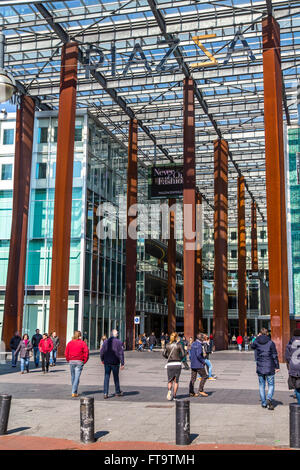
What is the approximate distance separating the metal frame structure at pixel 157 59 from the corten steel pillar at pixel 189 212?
1.78 meters

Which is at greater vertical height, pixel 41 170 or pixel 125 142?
pixel 125 142

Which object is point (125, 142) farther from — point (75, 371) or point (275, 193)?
point (75, 371)

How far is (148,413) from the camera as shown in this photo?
10.7m

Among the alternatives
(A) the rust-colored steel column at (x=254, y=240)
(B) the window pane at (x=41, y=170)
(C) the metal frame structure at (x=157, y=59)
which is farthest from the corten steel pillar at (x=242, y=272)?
(B) the window pane at (x=41, y=170)

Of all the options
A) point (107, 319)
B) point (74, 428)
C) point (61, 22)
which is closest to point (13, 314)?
point (107, 319)

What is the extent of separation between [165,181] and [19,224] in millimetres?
10246

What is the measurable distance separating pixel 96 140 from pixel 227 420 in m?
33.5

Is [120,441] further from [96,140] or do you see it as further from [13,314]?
[96,140]

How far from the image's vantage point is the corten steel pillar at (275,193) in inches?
1066

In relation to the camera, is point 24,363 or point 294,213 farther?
point 294,213

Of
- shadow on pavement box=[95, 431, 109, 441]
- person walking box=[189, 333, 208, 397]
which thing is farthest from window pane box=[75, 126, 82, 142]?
shadow on pavement box=[95, 431, 109, 441]

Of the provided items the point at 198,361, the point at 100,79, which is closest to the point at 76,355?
the point at 198,361

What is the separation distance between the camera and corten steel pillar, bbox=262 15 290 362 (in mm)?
27078

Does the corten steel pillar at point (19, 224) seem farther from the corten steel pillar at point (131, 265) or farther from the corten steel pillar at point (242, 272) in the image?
the corten steel pillar at point (242, 272)
